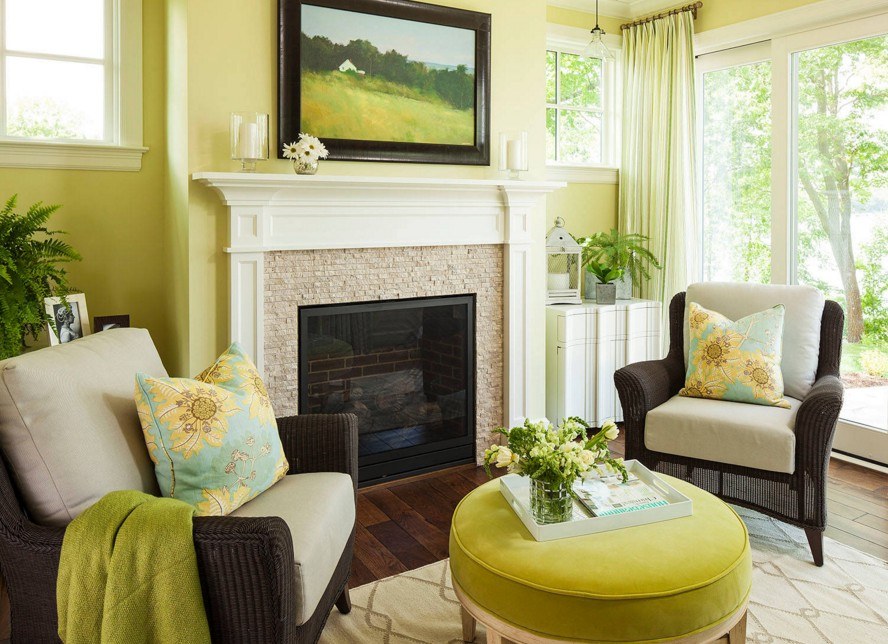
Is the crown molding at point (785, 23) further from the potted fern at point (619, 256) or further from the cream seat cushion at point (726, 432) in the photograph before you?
the cream seat cushion at point (726, 432)

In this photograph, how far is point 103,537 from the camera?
149 centimetres

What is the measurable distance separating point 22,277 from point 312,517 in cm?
151

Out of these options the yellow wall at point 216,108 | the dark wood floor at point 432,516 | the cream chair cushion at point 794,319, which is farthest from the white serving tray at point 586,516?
the yellow wall at point 216,108

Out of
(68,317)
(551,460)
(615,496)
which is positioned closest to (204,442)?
(551,460)

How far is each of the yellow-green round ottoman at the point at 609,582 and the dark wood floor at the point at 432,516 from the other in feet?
2.75

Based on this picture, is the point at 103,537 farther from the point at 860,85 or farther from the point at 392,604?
the point at 860,85

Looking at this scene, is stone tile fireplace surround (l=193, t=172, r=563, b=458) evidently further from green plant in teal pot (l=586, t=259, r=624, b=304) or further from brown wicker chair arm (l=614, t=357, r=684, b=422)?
brown wicker chair arm (l=614, t=357, r=684, b=422)

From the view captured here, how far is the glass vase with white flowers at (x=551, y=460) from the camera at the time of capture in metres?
1.79

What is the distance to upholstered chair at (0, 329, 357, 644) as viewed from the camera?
1.50m

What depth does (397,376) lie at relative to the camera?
349 centimetres

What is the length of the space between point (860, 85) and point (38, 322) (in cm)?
377

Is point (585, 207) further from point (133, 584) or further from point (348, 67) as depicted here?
point (133, 584)

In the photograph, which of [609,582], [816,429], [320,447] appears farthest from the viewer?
[816,429]

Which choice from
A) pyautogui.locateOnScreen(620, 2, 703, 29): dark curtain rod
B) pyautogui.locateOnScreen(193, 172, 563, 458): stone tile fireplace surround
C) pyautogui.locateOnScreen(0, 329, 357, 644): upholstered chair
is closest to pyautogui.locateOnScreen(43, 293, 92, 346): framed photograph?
pyautogui.locateOnScreen(193, 172, 563, 458): stone tile fireplace surround
